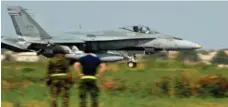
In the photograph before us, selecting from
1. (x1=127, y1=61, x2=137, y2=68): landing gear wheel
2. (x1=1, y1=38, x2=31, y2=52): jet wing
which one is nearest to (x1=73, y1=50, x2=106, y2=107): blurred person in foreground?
(x1=127, y1=61, x2=137, y2=68): landing gear wheel

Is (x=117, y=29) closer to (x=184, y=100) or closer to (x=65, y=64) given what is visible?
(x=184, y=100)

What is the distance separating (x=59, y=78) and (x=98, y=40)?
3270cm

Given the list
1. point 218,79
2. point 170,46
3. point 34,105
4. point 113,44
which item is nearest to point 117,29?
point 113,44

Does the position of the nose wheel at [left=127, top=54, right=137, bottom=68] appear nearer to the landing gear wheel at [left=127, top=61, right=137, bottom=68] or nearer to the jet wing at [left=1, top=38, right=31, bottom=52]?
the landing gear wheel at [left=127, top=61, right=137, bottom=68]

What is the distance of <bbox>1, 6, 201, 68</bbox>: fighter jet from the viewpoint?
43.9 metres

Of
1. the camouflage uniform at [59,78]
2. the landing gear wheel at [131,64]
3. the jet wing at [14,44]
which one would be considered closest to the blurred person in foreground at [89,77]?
the camouflage uniform at [59,78]

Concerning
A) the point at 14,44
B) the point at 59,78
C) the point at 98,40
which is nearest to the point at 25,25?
the point at 14,44

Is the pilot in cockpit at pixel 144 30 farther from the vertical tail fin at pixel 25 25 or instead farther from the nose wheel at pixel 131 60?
the vertical tail fin at pixel 25 25

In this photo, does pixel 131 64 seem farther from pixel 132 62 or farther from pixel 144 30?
pixel 144 30

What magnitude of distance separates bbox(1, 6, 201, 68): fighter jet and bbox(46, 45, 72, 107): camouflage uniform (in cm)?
2840

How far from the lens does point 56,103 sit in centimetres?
1325

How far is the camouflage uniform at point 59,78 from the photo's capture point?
42.5ft

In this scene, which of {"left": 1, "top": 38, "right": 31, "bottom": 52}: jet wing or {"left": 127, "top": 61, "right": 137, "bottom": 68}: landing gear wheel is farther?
{"left": 1, "top": 38, "right": 31, "bottom": 52}: jet wing

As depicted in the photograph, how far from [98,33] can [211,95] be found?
2852cm
